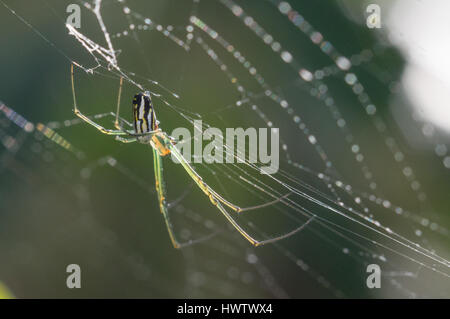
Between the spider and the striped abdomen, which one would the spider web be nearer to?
the spider

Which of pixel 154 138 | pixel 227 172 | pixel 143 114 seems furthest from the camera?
pixel 227 172

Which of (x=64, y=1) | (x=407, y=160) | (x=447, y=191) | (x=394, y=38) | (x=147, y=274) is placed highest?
(x=394, y=38)

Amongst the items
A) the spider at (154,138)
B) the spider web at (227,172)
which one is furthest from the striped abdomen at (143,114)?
the spider web at (227,172)

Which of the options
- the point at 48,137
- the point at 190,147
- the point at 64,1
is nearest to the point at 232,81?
the point at 190,147

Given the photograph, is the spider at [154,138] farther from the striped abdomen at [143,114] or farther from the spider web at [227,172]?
the spider web at [227,172]

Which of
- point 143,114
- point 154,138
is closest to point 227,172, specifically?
point 154,138

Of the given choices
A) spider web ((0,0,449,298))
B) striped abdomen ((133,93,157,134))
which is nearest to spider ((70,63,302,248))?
striped abdomen ((133,93,157,134))

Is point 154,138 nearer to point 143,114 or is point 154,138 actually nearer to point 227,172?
point 143,114

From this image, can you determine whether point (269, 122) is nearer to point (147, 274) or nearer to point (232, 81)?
point (232, 81)
